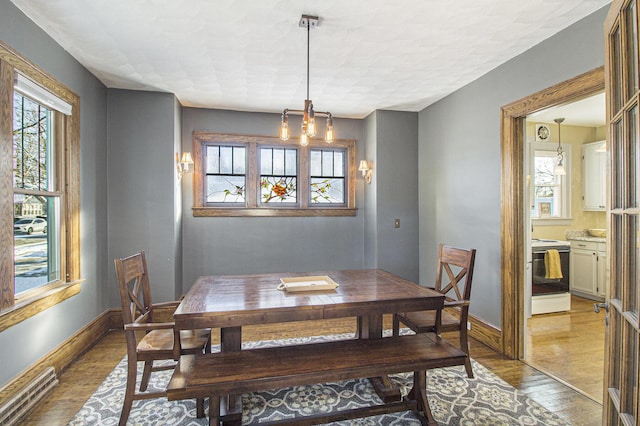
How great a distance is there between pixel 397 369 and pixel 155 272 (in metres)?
3.02

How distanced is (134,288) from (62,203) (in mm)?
1263

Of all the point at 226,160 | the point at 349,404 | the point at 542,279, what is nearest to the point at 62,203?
the point at 226,160

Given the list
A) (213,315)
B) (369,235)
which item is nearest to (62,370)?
(213,315)

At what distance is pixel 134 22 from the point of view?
7.86ft

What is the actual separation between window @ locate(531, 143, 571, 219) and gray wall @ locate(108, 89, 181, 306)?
17.0 feet

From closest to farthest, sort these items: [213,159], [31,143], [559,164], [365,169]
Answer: [31,143] → [213,159] → [365,169] → [559,164]

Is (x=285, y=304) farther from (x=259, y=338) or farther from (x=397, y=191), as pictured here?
(x=397, y=191)

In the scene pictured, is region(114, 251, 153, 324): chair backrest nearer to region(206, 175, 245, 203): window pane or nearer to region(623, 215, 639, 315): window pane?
region(206, 175, 245, 203): window pane

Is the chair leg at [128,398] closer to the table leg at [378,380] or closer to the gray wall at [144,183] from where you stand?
the table leg at [378,380]

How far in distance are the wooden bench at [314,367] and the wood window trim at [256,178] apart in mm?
2631

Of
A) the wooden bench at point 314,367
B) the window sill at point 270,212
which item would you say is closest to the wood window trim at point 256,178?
the window sill at point 270,212

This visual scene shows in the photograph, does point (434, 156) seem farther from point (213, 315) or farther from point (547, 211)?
point (213, 315)

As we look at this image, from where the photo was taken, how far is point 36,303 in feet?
8.01

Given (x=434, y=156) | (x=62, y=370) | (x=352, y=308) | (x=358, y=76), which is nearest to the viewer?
(x=352, y=308)
